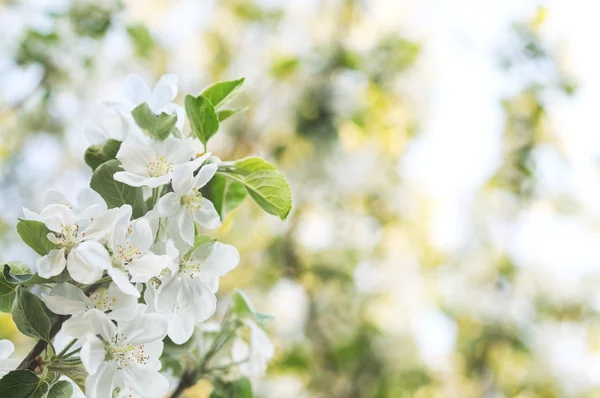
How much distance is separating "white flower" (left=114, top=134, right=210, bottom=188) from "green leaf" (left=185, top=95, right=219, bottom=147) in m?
0.01

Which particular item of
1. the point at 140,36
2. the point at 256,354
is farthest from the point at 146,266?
the point at 140,36

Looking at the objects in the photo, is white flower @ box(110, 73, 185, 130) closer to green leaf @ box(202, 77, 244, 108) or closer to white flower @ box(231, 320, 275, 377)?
green leaf @ box(202, 77, 244, 108)

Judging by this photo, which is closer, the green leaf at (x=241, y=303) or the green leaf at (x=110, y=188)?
the green leaf at (x=110, y=188)

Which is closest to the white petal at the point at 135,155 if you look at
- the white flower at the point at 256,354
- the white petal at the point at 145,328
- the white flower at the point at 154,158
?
the white flower at the point at 154,158

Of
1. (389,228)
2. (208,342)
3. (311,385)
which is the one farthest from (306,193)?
(208,342)

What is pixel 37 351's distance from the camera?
0.40m

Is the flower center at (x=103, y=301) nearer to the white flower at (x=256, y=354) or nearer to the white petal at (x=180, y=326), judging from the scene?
the white petal at (x=180, y=326)

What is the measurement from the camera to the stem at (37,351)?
389 millimetres

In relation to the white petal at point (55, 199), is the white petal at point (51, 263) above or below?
below

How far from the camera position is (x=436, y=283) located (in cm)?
219

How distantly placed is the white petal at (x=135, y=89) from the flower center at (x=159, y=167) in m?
0.09

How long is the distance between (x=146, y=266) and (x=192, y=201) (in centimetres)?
6

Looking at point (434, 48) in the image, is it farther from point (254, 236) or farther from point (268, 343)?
point (268, 343)

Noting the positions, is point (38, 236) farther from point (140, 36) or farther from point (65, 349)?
point (140, 36)
